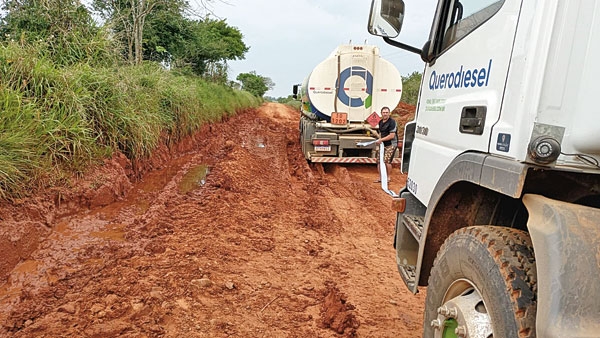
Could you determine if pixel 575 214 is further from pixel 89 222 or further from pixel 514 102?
pixel 89 222

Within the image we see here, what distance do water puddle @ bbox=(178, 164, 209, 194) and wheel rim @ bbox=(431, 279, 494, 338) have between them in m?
5.05

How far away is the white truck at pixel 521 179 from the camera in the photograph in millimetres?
1210

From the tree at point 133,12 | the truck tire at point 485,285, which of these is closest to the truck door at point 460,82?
the truck tire at point 485,285

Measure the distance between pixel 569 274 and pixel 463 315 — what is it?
1.64 ft

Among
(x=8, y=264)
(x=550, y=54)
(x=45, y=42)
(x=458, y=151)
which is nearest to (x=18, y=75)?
(x=45, y=42)

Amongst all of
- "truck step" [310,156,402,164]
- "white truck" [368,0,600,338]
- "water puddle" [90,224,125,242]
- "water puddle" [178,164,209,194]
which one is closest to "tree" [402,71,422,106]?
"truck step" [310,156,402,164]

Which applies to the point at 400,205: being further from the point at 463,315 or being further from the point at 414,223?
the point at 463,315

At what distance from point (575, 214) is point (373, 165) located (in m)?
8.51

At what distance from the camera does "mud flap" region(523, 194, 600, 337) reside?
3.76 feet

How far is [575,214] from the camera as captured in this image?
1261mm

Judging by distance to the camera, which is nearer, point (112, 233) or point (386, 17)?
point (386, 17)

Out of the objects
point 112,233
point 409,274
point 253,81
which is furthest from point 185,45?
point 253,81

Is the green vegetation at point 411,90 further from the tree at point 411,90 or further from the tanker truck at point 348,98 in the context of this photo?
the tanker truck at point 348,98

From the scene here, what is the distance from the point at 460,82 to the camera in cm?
208
